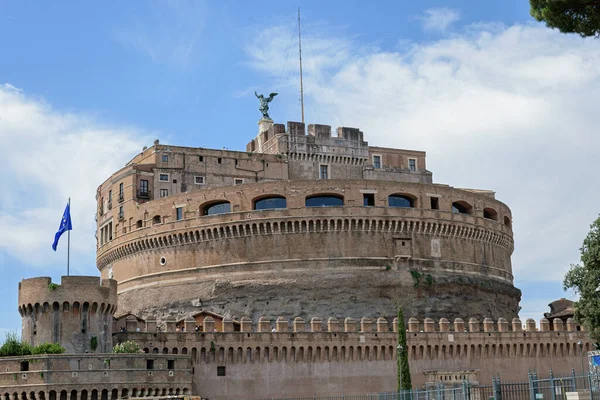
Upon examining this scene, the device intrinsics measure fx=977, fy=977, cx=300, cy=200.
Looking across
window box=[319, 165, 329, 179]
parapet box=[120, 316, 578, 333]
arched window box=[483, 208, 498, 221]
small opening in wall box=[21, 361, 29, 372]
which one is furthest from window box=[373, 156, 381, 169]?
small opening in wall box=[21, 361, 29, 372]

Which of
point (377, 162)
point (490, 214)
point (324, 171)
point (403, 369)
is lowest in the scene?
point (403, 369)

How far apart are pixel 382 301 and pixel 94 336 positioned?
20.5 metres

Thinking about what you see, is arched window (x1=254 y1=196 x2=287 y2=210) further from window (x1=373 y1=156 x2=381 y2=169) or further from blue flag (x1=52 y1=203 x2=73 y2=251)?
blue flag (x1=52 y1=203 x2=73 y2=251)

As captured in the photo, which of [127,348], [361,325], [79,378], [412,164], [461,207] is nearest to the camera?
[79,378]

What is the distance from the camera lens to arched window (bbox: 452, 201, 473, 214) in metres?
63.2

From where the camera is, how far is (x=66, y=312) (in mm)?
43125

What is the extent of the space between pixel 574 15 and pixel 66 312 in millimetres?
26659

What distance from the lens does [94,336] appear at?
143 feet

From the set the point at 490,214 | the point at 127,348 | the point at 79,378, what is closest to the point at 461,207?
the point at 490,214

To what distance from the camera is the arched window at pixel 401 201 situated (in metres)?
60.9

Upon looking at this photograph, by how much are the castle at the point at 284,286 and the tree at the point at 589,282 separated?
305 inches

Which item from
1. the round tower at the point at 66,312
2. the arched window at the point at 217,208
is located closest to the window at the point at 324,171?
the arched window at the point at 217,208

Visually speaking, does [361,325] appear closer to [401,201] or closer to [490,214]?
[401,201]

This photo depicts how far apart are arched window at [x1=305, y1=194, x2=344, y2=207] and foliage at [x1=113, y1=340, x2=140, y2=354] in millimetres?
19158
